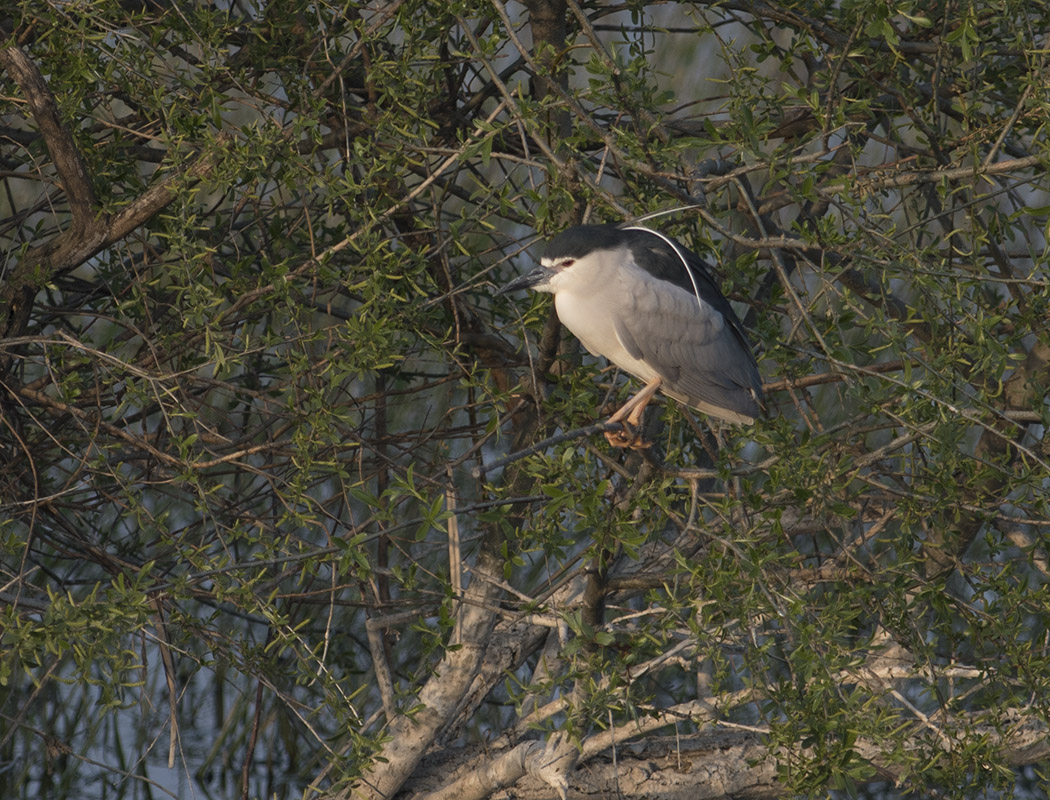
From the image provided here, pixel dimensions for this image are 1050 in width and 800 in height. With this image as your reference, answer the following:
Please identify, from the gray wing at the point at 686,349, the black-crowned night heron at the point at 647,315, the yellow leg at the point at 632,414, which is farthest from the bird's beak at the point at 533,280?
the yellow leg at the point at 632,414

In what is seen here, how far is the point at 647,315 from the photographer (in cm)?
220

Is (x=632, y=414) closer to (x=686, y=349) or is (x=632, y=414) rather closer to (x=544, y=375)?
(x=686, y=349)

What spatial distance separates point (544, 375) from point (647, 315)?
313 millimetres

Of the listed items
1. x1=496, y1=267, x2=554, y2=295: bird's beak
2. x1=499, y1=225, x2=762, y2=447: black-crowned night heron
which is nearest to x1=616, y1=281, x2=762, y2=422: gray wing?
x1=499, y1=225, x2=762, y2=447: black-crowned night heron

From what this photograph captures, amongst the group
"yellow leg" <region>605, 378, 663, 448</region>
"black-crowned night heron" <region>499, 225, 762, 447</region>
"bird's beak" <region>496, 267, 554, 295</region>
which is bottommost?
"yellow leg" <region>605, 378, 663, 448</region>

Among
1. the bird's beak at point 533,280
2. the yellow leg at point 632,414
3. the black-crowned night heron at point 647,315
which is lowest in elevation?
the yellow leg at point 632,414

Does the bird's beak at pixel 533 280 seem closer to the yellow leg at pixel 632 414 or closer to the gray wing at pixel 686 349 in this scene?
the gray wing at pixel 686 349

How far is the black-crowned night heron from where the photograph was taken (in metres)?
2.12

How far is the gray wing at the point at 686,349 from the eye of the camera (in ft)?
7.09

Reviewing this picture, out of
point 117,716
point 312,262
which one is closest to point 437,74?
point 312,262

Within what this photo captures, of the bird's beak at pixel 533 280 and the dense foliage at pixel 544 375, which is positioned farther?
the bird's beak at pixel 533 280

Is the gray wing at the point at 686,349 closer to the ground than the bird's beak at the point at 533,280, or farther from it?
closer to the ground

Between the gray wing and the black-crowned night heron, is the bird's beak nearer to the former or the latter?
the black-crowned night heron

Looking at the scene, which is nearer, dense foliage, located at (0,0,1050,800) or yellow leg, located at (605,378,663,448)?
dense foliage, located at (0,0,1050,800)
